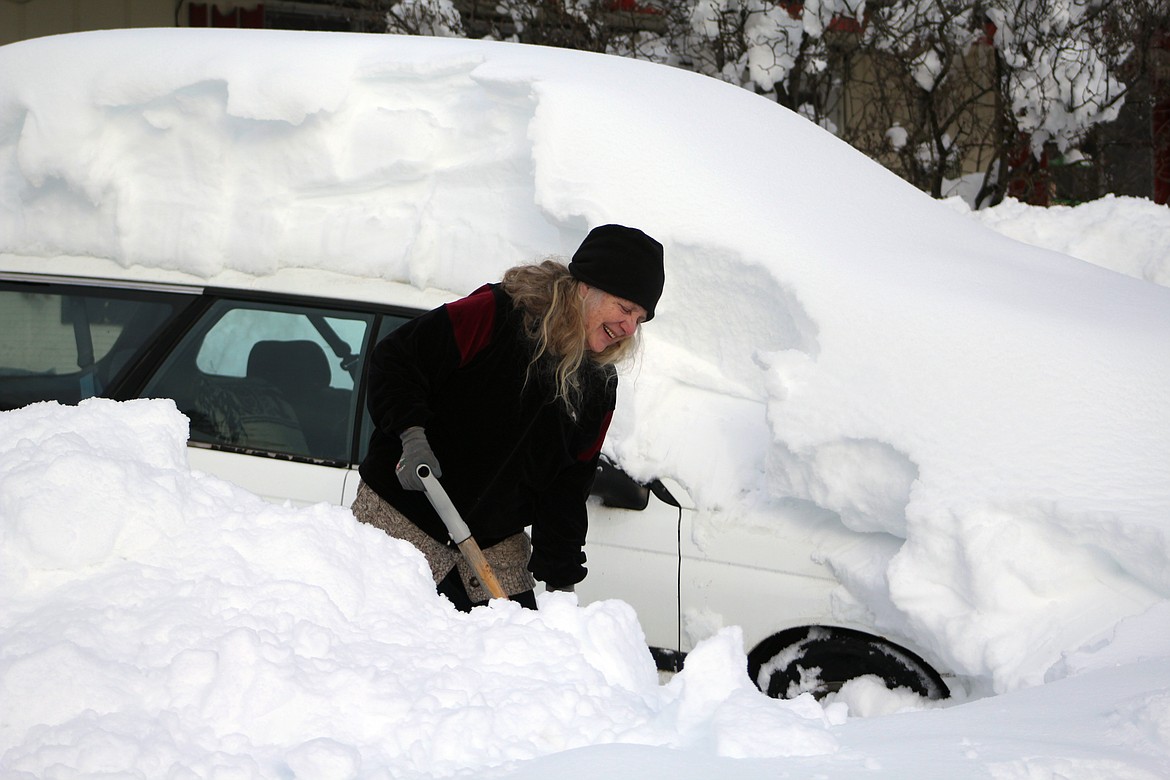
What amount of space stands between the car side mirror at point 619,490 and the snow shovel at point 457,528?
50cm

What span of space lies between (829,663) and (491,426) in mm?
1087

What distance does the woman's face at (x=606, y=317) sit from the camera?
2424 millimetres

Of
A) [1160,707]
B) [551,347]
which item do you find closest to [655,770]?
[1160,707]

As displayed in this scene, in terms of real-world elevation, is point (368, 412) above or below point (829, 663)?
above

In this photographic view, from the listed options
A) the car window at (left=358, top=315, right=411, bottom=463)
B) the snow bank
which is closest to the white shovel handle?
the car window at (left=358, top=315, right=411, bottom=463)

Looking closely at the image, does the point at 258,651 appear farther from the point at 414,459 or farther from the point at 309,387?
the point at 309,387

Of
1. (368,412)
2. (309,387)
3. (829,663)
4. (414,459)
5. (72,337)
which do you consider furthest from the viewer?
(72,337)

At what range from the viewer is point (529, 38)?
302 inches

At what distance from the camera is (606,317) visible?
95.9 inches

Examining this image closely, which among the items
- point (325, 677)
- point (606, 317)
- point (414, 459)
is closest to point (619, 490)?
point (606, 317)

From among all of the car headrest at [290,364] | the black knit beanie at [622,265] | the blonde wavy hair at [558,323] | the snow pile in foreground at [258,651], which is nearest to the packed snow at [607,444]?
the snow pile in foreground at [258,651]

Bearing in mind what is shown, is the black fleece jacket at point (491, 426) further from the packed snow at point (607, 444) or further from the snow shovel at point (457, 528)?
the packed snow at point (607, 444)

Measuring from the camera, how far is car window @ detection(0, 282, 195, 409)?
3156mm

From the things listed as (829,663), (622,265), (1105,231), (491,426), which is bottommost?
(829,663)
